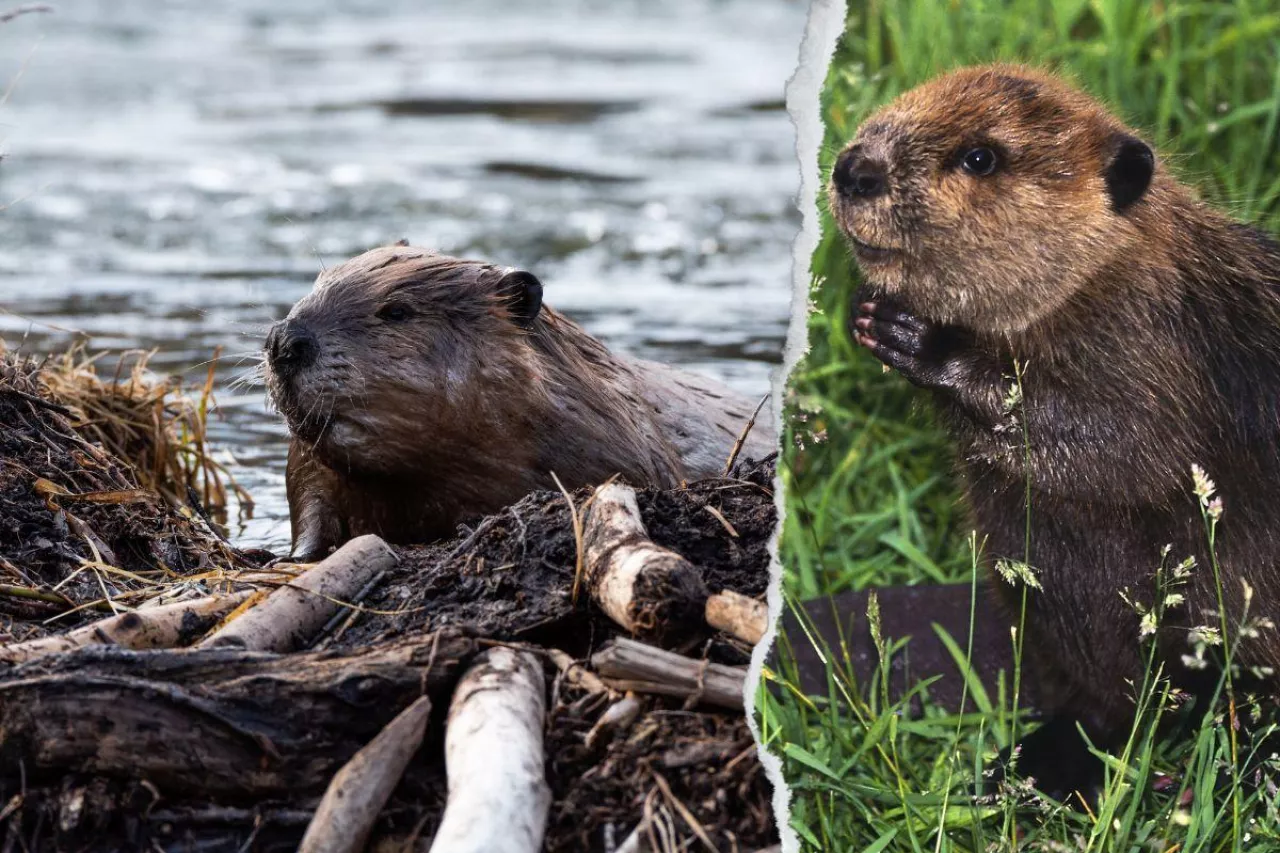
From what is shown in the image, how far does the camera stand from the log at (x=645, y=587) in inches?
117

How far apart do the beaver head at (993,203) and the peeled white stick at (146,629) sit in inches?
50.7

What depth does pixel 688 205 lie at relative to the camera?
11.9 meters

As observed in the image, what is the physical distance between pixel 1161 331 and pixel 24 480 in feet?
7.54

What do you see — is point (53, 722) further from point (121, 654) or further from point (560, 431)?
point (560, 431)

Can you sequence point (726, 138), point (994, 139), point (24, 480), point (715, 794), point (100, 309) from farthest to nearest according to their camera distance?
point (726, 138) < point (100, 309) < point (24, 480) < point (994, 139) < point (715, 794)

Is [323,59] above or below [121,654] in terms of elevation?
below

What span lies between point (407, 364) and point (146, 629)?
1188 mm

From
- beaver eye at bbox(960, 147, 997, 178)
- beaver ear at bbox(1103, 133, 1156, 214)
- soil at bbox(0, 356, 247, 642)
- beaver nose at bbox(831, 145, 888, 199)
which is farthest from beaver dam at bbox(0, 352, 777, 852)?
beaver ear at bbox(1103, 133, 1156, 214)

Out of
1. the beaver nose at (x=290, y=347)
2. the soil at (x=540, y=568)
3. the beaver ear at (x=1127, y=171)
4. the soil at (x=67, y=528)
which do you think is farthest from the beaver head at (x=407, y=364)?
the beaver ear at (x=1127, y=171)

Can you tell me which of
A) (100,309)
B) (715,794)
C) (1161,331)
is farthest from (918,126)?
(100,309)

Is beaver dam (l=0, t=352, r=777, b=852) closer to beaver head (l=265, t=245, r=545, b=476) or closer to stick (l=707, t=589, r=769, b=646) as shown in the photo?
stick (l=707, t=589, r=769, b=646)

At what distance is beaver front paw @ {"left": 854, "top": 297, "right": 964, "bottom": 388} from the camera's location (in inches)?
128

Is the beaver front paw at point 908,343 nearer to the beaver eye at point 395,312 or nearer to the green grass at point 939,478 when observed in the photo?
the green grass at point 939,478

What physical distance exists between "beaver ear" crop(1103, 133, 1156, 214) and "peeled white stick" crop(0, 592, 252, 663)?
5.47 ft
